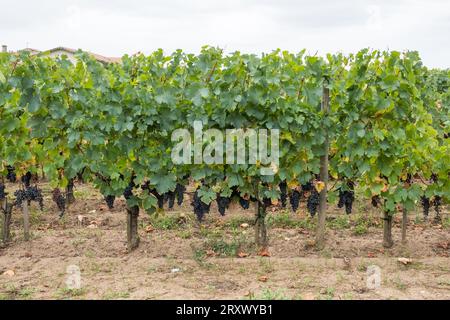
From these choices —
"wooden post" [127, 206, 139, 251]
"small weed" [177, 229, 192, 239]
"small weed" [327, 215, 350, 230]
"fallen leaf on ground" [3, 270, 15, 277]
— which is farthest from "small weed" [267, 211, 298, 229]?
"fallen leaf on ground" [3, 270, 15, 277]

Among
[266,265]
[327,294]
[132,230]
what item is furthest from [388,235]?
[132,230]

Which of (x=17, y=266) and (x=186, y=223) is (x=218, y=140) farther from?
(x=17, y=266)

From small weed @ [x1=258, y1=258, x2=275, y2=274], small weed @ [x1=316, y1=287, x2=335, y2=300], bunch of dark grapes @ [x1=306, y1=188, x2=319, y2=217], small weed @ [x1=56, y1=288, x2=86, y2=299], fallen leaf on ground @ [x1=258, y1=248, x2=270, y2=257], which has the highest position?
bunch of dark grapes @ [x1=306, y1=188, x2=319, y2=217]

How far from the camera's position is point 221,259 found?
618cm

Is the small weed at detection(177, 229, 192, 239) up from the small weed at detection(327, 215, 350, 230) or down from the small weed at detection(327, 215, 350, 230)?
down

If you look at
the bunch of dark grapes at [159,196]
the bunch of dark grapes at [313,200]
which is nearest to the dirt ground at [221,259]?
the bunch of dark grapes at [159,196]

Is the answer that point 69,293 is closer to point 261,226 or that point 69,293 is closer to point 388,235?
point 261,226

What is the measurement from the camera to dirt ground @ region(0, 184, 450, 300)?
17.0ft

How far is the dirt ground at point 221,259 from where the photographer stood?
5.19 m

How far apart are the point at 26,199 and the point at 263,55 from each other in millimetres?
3571

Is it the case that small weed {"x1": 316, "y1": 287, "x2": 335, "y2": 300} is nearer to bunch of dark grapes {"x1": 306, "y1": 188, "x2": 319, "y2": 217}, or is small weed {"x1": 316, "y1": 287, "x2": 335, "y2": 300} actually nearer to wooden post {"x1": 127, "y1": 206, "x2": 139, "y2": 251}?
bunch of dark grapes {"x1": 306, "y1": 188, "x2": 319, "y2": 217}

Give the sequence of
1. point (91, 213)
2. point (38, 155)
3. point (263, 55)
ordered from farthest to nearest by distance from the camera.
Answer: point (91, 213) → point (38, 155) → point (263, 55)
